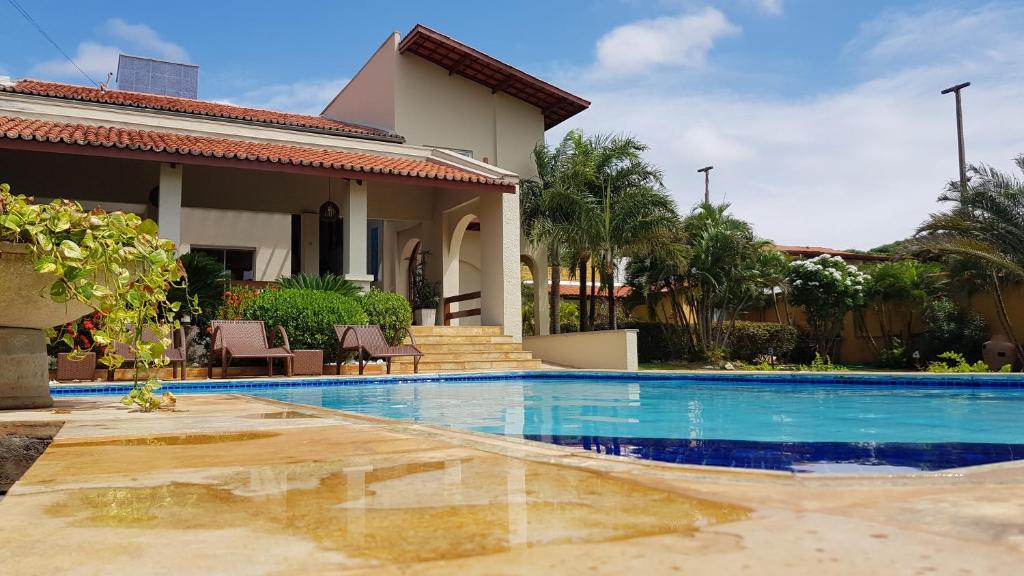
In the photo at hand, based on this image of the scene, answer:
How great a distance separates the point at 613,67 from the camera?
24688 mm

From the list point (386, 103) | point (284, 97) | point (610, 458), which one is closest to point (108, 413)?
point (610, 458)

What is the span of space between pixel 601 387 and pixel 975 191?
35.3ft

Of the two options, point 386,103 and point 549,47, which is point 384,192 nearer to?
point 386,103

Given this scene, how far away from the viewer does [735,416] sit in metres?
6.74

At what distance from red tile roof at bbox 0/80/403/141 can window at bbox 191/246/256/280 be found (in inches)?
128

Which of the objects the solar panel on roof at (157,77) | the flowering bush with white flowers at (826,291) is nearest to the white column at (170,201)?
the solar panel on roof at (157,77)

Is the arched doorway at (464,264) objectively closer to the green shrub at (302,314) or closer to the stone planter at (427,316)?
the stone planter at (427,316)

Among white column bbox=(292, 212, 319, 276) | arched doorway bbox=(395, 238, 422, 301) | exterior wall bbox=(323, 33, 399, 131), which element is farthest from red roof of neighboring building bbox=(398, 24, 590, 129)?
white column bbox=(292, 212, 319, 276)

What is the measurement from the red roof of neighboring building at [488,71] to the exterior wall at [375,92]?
668 millimetres

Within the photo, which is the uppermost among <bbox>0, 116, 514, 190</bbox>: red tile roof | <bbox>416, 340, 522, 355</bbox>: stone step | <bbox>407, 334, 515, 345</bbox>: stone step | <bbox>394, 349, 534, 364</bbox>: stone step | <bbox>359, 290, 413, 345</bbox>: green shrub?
<bbox>0, 116, 514, 190</bbox>: red tile roof

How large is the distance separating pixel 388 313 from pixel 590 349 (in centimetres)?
454

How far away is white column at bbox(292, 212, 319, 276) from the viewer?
18438 millimetres

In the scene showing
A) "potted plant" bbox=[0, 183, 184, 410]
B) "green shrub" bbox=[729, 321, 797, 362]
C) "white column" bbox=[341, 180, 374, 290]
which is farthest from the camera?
"green shrub" bbox=[729, 321, 797, 362]

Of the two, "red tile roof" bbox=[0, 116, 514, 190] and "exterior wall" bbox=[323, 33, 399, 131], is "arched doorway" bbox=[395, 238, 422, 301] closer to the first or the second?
"exterior wall" bbox=[323, 33, 399, 131]
